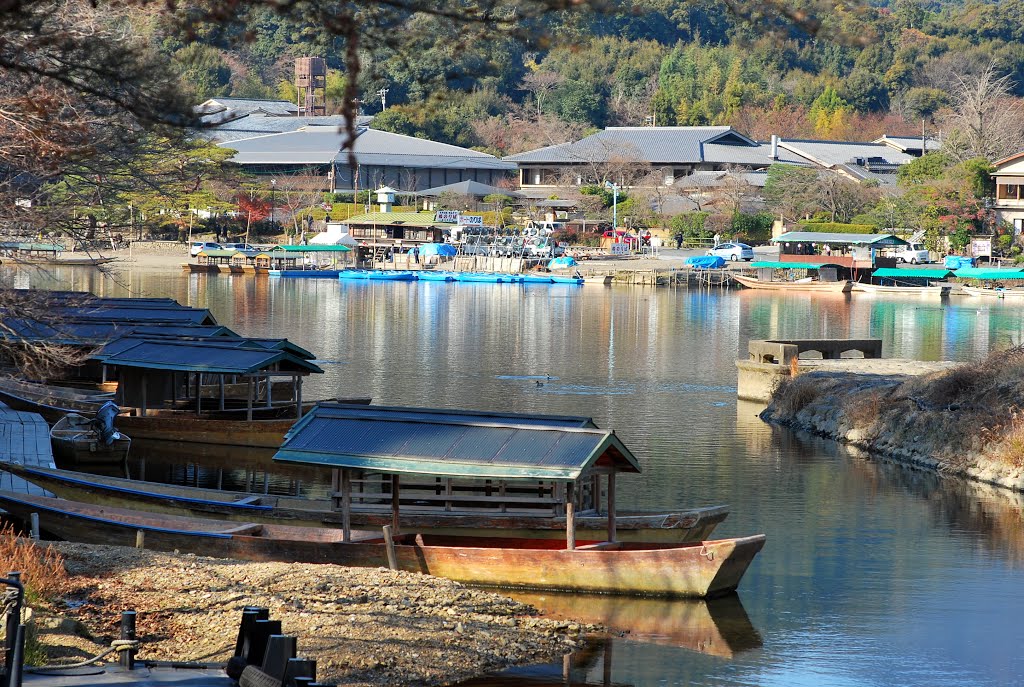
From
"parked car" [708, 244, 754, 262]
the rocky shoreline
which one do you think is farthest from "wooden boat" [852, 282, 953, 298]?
the rocky shoreline

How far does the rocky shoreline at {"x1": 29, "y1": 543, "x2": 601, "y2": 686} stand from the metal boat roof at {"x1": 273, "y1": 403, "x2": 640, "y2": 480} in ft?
4.39

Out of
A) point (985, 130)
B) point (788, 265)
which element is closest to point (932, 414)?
point (788, 265)

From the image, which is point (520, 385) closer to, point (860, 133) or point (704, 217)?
point (704, 217)

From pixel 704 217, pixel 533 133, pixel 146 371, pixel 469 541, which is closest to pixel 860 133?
pixel 533 133

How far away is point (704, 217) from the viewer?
92812 millimetres

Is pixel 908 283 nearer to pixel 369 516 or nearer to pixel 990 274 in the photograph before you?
pixel 990 274

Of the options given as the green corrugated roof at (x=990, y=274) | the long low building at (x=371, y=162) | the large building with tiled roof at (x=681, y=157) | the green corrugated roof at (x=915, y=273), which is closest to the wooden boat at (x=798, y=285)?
the green corrugated roof at (x=915, y=273)

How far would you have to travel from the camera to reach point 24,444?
22.6 m

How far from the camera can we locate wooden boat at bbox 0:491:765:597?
15.6 m

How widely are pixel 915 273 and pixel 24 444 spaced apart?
214 ft

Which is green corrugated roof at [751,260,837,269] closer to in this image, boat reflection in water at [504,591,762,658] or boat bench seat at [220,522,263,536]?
boat reflection in water at [504,591,762,658]

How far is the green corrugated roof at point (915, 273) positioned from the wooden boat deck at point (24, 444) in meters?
62.5

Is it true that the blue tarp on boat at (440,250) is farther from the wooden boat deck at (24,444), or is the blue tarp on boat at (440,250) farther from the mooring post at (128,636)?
the mooring post at (128,636)

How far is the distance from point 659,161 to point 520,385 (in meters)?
69.0
